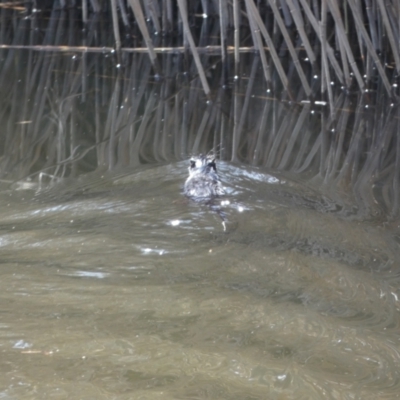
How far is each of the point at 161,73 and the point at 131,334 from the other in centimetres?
517

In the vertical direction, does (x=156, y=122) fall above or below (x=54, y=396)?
above

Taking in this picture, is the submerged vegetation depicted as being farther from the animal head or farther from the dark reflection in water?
the animal head

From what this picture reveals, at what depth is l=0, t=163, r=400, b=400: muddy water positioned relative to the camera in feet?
8.28

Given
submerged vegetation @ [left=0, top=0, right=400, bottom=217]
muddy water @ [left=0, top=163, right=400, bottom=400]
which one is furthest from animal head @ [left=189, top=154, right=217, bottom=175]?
submerged vegetation @ [left=0, top=0, right=400, bottom=217]

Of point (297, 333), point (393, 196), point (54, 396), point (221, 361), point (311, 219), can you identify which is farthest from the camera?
point (393, 196)

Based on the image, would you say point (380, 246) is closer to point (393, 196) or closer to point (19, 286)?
point (393, 196)

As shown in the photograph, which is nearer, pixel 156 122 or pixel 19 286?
pixel 19 286

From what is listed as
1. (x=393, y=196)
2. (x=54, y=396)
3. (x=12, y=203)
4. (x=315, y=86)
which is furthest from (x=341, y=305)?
(x=315, y=86)

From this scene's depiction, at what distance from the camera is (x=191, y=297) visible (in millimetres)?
3111

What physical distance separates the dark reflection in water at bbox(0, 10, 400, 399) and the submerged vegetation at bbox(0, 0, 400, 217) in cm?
3

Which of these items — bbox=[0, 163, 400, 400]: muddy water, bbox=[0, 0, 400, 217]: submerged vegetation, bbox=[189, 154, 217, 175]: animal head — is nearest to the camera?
bbox=[0, 163, 400, 400]: muddy water

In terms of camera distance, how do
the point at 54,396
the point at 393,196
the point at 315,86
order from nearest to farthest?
1. the point at 54,396
2. the point at 393,196
3. the point at 315,86

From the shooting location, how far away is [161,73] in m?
7.63

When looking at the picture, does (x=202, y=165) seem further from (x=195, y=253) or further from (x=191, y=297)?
(x=191, y=297)
